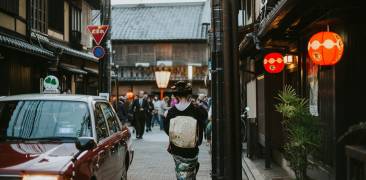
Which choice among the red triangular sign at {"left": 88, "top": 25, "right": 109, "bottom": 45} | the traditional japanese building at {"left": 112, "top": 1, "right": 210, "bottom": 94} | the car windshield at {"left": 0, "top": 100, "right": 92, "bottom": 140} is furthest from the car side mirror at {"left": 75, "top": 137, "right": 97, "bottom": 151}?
the traditional japanese building at {"left": 112, "top": 1, "right": 210, "bottom": 94}

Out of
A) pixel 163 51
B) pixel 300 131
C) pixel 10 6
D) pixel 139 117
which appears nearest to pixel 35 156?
pixel 300 131

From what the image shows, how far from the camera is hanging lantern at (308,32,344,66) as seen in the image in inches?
324

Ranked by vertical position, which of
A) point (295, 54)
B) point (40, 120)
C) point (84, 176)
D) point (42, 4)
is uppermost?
point (42, 4)

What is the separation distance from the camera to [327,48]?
27.1ft

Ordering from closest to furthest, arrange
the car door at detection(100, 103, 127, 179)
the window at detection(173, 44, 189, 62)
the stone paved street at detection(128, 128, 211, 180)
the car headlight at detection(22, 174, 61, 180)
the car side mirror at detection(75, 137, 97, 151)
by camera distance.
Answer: the car headlight at detection(22, 174, 61, 180) → the car side mirror at detection(75, 137, 97, 151) → the car door at detection(100, 103, 127, 179) → the stone paved street at detection(128, 128, 211, 180) → the window at detection(173, 44, 189, 62)

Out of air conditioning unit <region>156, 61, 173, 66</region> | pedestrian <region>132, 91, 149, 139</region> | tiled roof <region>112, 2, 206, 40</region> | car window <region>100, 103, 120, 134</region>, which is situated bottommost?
pedestrian <region>132, 91, 149, 139</region>

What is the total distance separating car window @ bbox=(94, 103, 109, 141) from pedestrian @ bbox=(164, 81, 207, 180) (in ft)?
3.09

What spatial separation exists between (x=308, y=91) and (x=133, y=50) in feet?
125

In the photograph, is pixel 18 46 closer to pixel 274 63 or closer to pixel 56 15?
pixel 274 63

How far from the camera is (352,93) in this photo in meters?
8.47

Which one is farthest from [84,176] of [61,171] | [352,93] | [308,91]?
[308,91]

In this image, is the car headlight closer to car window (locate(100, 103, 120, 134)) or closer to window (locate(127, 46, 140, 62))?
car window (locate(100, 103, 120, 134))

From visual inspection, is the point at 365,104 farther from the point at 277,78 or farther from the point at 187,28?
the point at 187,28

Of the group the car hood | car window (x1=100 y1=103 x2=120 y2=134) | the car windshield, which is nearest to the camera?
the car hood
